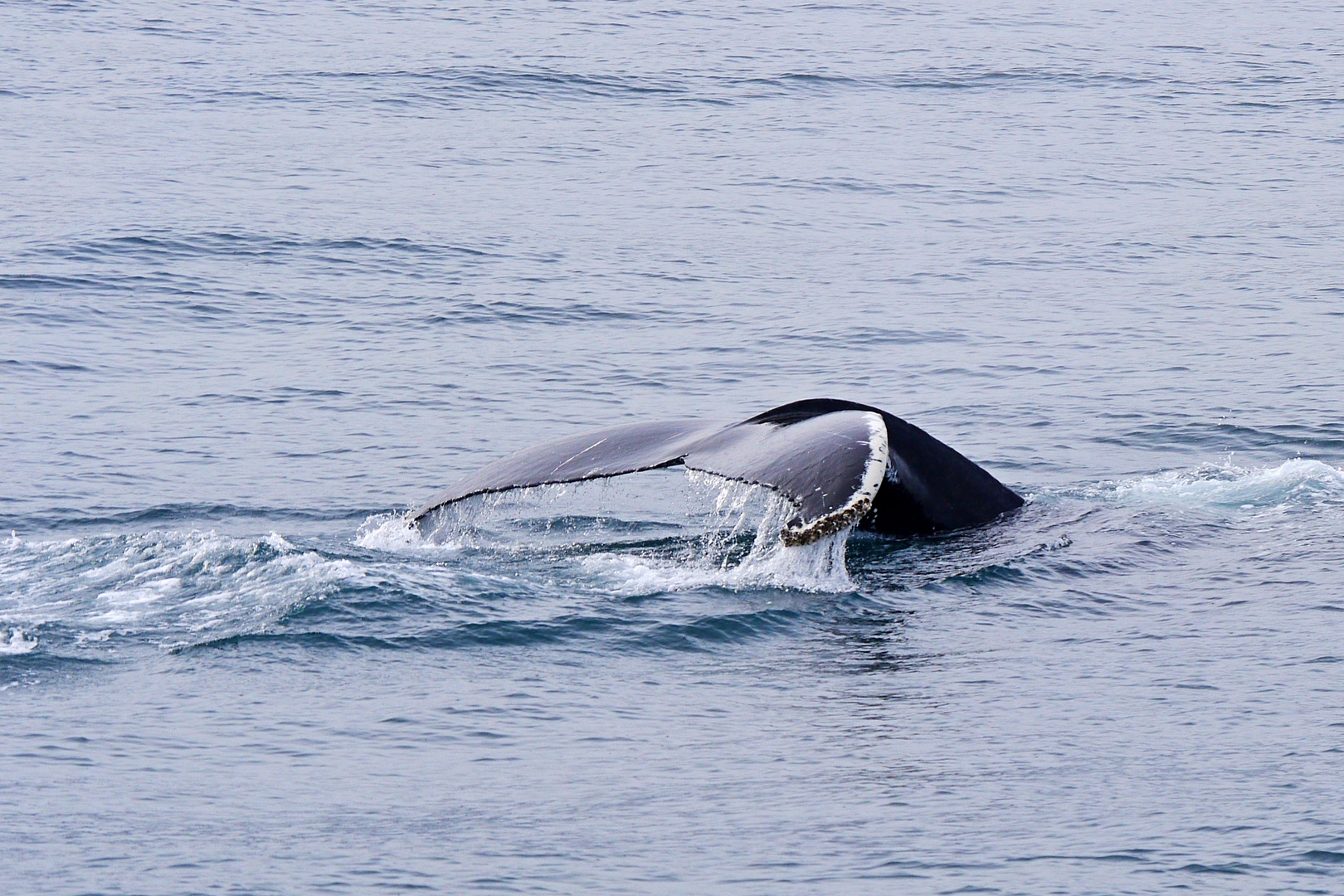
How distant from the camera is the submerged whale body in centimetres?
675

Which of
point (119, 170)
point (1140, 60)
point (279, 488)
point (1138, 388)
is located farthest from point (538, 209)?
point (1140, 60)

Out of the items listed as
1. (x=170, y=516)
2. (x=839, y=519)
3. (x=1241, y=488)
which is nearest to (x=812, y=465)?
(x=839, y=519)

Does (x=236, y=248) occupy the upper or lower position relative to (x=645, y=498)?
upper

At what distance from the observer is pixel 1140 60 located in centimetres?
3203

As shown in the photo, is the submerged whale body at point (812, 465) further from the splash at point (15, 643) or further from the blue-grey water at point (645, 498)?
the splash at point (15, 643)

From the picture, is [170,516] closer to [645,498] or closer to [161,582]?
[161,582]

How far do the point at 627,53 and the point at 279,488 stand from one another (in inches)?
846

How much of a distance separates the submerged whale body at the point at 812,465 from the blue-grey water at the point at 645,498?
289mm

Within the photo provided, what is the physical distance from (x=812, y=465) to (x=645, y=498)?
335 cm

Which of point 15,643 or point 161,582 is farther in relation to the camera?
point 161,582

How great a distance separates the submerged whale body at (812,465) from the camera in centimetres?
675

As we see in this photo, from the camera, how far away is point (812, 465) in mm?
6957

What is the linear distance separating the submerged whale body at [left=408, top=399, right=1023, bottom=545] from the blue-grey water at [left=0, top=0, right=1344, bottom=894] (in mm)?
289

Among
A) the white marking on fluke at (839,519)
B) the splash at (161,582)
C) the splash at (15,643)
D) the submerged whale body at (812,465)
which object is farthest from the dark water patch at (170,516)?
the white marking on fluke at (839,519)
